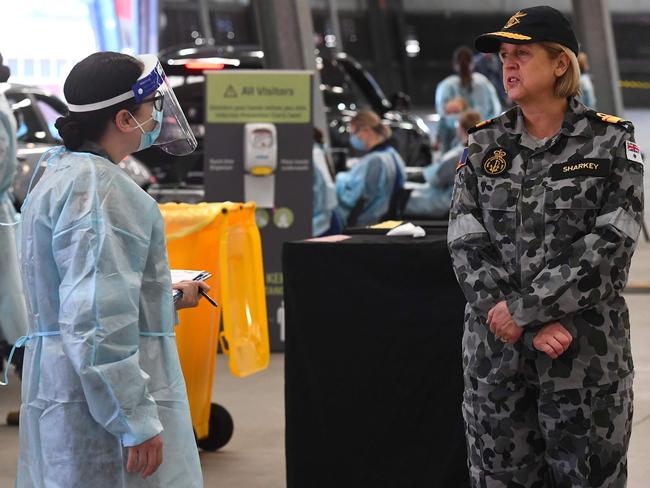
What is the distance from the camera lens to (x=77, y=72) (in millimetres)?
2760

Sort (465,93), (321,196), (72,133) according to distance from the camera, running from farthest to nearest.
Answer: (465,93), (321,196), (72,133)

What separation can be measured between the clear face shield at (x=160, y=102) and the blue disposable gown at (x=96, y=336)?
0.15 meters

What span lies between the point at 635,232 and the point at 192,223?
2.32m

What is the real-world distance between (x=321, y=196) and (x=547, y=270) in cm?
517

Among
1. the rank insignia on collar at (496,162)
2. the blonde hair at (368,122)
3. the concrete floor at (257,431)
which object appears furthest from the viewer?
the blonde hair at (368,122)

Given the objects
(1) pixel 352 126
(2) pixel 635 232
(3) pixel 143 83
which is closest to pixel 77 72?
(3) pixel 143 83

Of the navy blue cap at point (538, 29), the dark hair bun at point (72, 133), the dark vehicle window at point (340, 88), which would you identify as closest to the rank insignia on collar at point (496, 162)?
the navy blue cap at point (538, 29)

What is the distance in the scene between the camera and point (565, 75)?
309cm

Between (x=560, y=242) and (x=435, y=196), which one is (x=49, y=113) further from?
(x=560, y=242)

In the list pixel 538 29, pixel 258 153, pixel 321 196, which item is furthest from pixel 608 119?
pixel 321 196

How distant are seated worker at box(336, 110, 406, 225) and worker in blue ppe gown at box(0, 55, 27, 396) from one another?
343 centimetres

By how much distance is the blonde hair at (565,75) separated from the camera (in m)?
3.07

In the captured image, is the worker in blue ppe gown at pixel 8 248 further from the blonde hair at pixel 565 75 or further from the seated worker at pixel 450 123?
the seated worker at pixel 450 123

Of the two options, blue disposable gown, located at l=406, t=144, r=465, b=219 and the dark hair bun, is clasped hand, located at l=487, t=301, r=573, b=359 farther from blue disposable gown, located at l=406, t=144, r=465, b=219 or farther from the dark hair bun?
blue disposable gown, located at l=406, t=144, r=465, b=219
